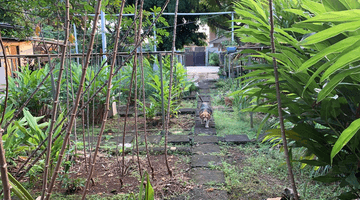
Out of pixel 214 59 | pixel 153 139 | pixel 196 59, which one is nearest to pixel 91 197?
pixel 153 139

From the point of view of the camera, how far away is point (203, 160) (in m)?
2.99

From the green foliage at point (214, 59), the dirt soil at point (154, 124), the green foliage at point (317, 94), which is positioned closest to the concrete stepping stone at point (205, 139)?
the dirt soil at point (154, 124)

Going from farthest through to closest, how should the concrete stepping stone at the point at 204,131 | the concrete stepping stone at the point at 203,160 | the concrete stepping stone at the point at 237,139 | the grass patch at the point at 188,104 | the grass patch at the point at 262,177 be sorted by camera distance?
the grass patch at the point at 188,104 < the concrete stepping stone at the point at 204,131 < the concrete stepping stone at the point at 237,139 < the concrete stepping stone at the point at 203,160 < the grass patch at the point at 262,177

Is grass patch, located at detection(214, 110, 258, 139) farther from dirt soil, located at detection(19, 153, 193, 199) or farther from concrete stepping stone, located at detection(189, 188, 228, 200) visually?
concrete stepping stone, located at detection(189, 188, 228, 200)

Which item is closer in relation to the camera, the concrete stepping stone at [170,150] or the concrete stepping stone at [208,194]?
the concrete stepping stone at [208,194]

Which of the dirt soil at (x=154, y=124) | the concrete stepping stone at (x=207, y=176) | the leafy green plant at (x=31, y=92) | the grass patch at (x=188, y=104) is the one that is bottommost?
the dirt soil at (x=154, y=124)

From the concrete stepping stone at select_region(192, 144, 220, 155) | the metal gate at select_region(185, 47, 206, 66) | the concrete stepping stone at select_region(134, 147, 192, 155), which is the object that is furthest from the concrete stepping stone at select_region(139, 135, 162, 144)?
the metal gate at select_region(185, 47, 206, 66)

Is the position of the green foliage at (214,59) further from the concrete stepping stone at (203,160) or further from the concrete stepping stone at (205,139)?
the concrete stepping stone at (203,160)

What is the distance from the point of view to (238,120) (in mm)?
4910

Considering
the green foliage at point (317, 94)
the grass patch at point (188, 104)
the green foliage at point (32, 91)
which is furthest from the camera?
the grass patch at point (188, 104)

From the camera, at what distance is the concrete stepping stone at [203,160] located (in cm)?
287

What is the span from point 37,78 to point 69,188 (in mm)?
2294

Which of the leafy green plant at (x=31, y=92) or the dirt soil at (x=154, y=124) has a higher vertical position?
the leafy green plant at (x=31, y=92)

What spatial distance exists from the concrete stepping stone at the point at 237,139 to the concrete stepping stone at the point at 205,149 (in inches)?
11.2
